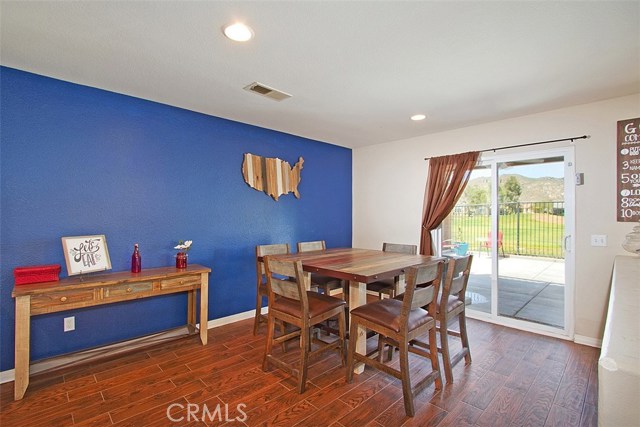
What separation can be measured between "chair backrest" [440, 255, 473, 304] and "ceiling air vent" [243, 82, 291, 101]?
6.89 feet

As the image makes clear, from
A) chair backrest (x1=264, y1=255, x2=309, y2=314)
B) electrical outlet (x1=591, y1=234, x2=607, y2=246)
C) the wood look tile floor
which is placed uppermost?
electrical outlet (x1=591, y1=234, x2=607, y2=246)

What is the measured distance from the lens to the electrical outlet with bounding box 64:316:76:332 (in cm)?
261

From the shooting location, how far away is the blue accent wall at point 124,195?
2.41 m

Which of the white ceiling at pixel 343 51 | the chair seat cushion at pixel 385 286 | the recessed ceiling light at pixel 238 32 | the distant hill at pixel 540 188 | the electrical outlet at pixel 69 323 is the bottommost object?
the electrical outlet at pixel 69 323

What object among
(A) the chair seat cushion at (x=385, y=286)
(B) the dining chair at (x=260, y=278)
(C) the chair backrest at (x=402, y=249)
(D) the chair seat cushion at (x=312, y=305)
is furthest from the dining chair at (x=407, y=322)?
(B) the dining chair at (x=260, y=278)

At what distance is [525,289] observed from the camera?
3.85m

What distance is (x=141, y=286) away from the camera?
103 inches

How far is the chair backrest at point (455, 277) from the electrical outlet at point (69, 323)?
3.17 metres

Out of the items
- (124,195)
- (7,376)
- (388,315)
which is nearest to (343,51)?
(388,315)

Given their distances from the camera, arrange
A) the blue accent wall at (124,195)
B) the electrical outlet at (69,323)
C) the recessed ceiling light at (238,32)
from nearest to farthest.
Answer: the recessed ceiling light at (238,32) → the blue accent wall at (124,195) → the electrical outlet at (69,323)

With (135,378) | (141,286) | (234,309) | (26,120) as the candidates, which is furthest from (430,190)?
(26,120)

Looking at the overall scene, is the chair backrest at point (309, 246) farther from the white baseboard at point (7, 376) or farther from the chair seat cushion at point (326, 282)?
the white baseboard at point (7, 376)

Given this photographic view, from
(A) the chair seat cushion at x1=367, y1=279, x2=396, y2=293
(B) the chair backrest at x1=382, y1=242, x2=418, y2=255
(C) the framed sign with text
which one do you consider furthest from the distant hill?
(C) the framed sign with text

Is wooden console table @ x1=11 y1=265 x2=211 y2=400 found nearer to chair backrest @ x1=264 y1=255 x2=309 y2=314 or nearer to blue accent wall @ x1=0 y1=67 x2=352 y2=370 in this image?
blue accent wall @ x1=0 y1=67 x2=352 y2=370
